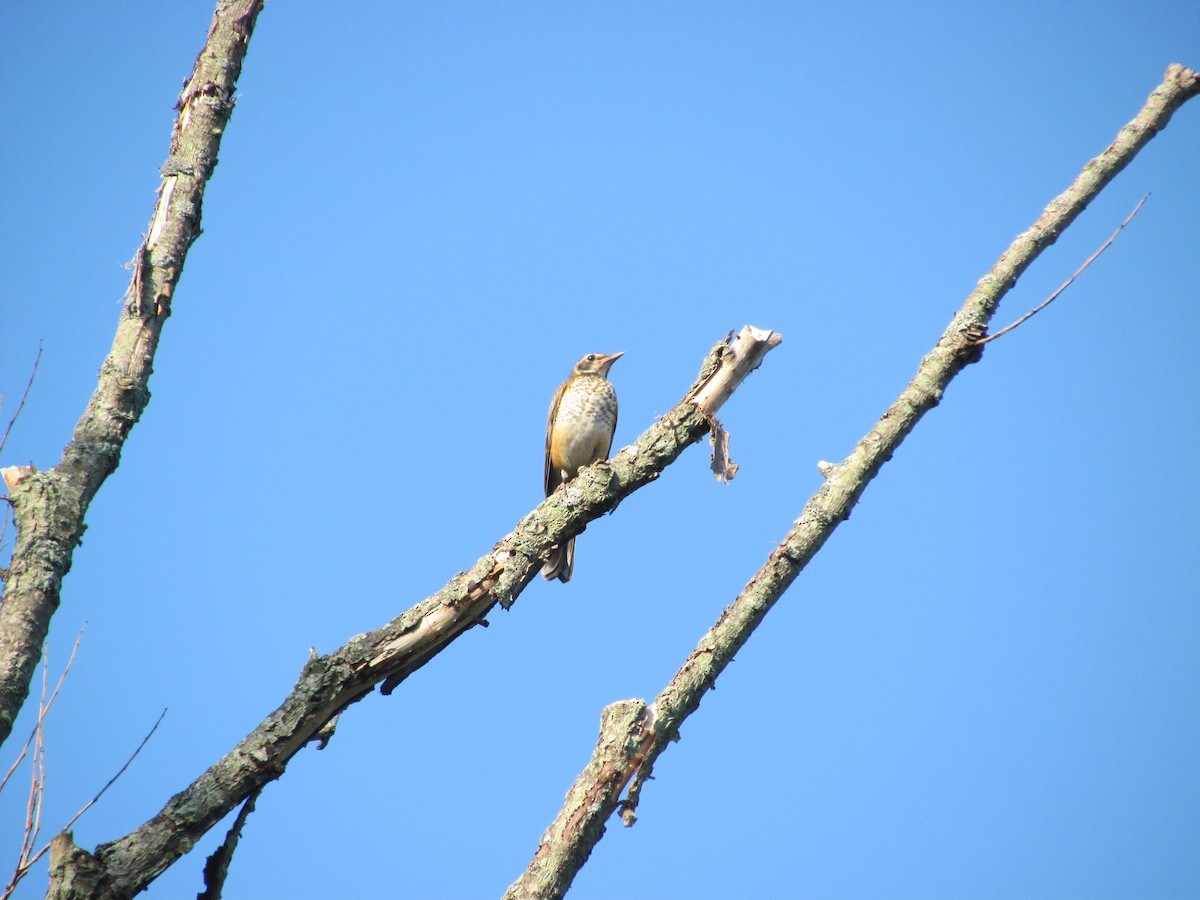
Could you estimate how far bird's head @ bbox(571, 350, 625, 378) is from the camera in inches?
408

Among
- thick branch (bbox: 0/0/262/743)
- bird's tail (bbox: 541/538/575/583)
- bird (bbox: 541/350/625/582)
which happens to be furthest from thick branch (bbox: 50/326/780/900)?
bird (bbox: 541/350/625/582)

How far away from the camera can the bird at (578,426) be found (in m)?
9.59

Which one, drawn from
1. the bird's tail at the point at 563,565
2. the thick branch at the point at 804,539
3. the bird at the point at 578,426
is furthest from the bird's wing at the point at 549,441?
the thick branch at the point at 804,539

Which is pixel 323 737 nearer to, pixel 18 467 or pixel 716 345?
pixel 18 467

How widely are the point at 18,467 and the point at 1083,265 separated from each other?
16.0 ft

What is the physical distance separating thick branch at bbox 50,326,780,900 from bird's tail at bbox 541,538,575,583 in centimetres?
301

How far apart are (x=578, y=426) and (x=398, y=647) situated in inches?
205

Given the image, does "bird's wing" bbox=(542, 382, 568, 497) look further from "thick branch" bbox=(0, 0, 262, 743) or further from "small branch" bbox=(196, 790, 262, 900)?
"small branch" bbox=(196, 790, 262, 900)

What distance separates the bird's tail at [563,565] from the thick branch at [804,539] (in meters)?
3.83

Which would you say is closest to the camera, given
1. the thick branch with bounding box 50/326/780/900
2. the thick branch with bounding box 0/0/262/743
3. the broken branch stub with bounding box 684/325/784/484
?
the thick branch with bounding box 50/326/780/900

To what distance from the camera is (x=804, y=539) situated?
178 inches

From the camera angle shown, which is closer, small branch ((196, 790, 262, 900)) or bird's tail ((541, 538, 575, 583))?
small branch ((196, 790, 262, 900))

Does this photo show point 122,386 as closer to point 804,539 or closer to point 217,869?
point 217,869

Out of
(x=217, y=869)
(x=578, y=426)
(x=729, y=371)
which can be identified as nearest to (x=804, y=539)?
(x=729, y=371)
